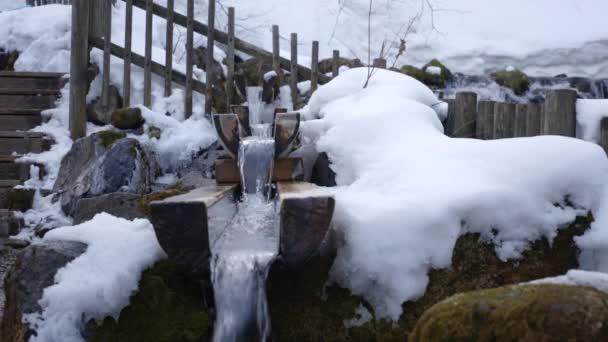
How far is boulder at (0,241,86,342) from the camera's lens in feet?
8.85

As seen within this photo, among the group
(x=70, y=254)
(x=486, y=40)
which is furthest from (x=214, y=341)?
(x=486, y=40)

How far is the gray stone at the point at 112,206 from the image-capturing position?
4.77 metres

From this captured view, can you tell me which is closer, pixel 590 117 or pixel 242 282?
pixel 242 282

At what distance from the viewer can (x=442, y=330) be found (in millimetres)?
2047

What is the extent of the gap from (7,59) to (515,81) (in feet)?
26.1

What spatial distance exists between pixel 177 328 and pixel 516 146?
6.91ft

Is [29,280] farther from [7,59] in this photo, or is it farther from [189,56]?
[7,59]

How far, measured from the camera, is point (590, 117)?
3.94 m

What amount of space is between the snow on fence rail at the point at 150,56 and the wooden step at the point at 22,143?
0.38 m

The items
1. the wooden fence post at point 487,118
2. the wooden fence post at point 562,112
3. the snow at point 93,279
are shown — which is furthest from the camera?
the wooden fence post at point 487,118

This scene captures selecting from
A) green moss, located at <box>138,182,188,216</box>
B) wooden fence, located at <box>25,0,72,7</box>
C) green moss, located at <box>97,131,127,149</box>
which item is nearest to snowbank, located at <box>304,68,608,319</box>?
green moss, located at <box>138,182,188,216</box>

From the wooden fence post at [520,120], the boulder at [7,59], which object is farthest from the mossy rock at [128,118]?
the wooden fence post at [520,120]

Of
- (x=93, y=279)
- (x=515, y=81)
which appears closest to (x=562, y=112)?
(x=93, y=279)

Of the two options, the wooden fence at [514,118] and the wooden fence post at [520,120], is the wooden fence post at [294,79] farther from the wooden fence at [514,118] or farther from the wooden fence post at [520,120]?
the wooden fence post at [520,120]
